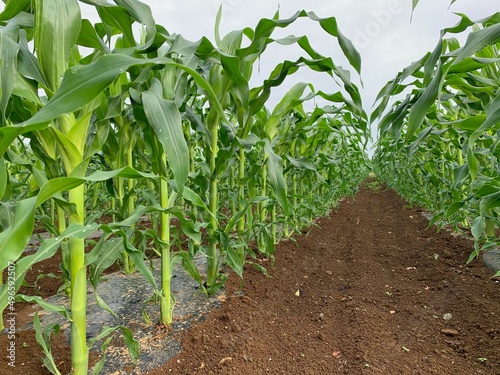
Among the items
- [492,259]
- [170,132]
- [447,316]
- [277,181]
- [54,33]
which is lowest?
[492,259]

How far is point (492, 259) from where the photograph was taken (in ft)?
9.02

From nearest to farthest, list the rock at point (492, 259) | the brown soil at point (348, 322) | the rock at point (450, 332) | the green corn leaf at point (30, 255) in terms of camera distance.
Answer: the green corn leaf at point (30, 255) → the brown soil at point (348, 322) → the rock at point (450, 332) → the rock at point (492, 259)

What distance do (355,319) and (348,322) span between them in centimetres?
5

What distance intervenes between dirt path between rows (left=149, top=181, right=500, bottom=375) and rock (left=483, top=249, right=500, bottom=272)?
66mm

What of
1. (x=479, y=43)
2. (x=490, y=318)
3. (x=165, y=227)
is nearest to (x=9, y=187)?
(x=165, y=227)

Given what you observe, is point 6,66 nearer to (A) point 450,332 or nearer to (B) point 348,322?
(B) point 348,322

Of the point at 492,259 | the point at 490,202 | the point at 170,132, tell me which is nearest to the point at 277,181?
the point at 170,132

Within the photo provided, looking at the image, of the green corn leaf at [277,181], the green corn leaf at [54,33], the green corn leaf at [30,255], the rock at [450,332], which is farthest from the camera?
the rock at [450,332]

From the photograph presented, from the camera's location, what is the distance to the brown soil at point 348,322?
1482 mm

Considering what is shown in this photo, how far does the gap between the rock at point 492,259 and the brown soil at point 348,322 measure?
58 mm

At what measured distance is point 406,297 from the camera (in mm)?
2299

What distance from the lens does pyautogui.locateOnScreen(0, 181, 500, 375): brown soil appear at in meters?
1.48

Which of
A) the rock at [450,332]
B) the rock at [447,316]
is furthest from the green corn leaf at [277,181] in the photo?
the rock at [447,316]

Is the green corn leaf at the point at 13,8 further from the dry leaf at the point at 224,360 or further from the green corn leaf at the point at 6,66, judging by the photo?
the dry leaf at the point at 224,360
